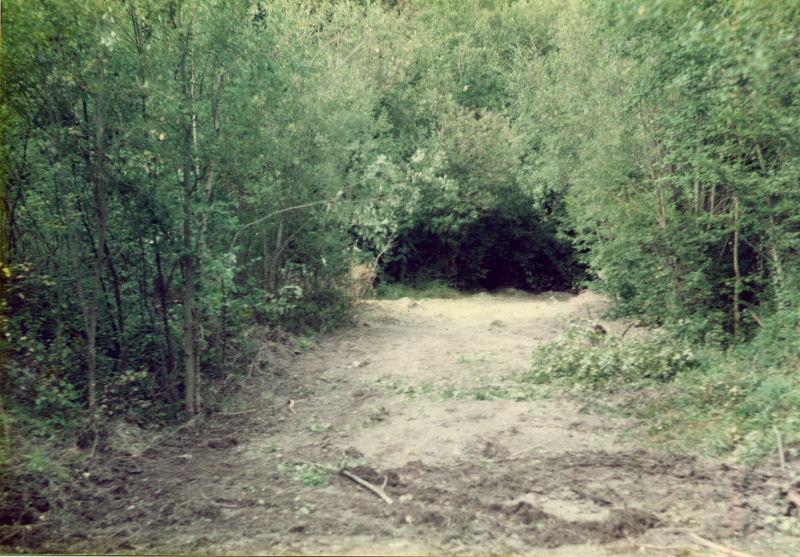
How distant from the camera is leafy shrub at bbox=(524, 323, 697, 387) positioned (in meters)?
7.94

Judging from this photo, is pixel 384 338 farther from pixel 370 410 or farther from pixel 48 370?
pixel 48 370

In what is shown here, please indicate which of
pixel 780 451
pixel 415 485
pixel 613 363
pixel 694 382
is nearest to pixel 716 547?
pixel 780 451

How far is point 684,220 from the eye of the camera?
9.93 meters

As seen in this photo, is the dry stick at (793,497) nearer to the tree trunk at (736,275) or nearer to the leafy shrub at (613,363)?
the leafy shrub at (613,363)

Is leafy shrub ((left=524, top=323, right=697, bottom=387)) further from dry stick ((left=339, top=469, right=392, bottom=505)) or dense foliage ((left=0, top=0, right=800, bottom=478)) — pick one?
dry stick ((left=339, top=469, right=392, bottom=505))

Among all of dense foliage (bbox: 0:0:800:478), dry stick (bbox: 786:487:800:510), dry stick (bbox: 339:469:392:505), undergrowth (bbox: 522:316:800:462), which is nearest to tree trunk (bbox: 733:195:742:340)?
dense foliage (bbox: 0:0:800:478)

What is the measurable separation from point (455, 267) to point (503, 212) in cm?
212

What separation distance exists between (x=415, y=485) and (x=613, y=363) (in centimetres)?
368

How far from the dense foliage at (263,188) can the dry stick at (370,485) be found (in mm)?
2052

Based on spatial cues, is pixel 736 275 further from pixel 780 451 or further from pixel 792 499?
pixel 792 499

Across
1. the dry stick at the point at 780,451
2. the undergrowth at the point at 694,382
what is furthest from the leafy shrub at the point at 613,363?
the dry stick at the point at 780,451

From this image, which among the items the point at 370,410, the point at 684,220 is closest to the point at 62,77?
the point at 370,410

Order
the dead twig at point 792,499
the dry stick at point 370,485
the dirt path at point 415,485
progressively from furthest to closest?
1. the dry stick at point 370,485
2. the dead twig at point 792,499
3. the dirt path at point 415,485

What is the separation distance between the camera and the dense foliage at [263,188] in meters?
5.66
